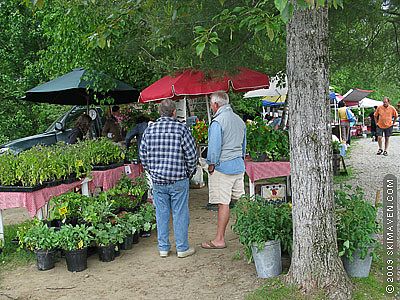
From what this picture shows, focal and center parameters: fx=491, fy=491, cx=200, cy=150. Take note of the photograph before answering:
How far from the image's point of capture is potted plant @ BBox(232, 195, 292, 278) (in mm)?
4332

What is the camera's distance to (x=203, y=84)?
24.1 ft

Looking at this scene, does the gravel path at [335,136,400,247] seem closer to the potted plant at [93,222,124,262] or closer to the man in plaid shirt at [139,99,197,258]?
the man in plaid shirt at [139,99,197,258]

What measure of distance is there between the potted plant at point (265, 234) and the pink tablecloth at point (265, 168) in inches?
83.4

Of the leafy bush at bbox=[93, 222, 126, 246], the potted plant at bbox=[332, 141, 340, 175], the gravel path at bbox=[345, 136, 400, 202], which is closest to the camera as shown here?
the leafy bush at bbox=[93, 222, 126, 246]

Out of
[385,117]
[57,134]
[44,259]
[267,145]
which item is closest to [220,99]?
[267,145]

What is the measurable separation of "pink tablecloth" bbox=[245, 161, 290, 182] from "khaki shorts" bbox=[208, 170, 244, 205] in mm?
1234

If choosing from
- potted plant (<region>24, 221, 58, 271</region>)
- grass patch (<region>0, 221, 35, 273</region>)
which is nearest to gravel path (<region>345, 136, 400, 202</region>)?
potted plant (<region>24, 221, 58, 271</region>)

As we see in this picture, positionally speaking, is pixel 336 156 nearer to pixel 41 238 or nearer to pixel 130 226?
pixel 130 226

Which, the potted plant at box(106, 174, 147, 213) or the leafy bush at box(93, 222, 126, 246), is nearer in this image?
the leafy bush at box(93, 222, 126, 246)

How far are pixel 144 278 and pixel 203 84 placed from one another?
3461mm

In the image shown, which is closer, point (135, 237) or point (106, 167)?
point (135, 237)

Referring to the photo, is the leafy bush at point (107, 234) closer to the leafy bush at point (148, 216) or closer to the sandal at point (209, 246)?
the leafy bush at point (148, 216)

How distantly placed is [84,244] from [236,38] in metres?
2.90

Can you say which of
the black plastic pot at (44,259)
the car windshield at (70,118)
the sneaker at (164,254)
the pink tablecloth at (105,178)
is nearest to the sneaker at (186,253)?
the sneaker at (164,254)
